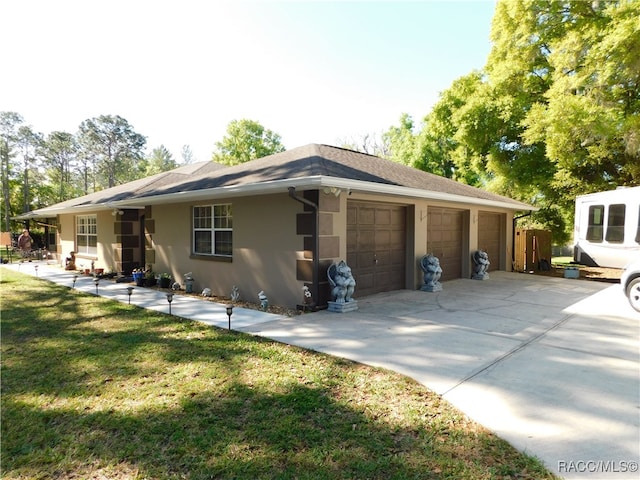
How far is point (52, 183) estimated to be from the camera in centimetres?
4762

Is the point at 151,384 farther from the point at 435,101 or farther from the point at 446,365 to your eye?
the point at 435,101

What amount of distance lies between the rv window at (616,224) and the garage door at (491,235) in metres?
3.66

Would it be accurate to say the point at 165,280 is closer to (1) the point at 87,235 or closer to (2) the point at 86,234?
(1) the point at 87,235

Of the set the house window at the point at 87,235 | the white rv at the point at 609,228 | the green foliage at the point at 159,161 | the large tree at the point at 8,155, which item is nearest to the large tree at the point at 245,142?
the large tree at the point at 8,155

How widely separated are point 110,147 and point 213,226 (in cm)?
5126

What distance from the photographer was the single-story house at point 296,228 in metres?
7.27

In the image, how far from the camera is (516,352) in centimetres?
477

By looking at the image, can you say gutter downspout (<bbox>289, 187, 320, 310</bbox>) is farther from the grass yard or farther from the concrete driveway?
the grass yard

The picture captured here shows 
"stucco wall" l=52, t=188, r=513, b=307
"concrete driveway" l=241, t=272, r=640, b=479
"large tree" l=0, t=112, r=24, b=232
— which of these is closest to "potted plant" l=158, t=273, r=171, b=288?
"stucco wall" l=52, t=188, r=513, b=307

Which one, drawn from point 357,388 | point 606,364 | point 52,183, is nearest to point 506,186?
point 606,364

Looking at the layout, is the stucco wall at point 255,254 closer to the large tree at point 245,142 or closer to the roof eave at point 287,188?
the roof eave at point 287,188

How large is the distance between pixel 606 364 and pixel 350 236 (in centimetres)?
495

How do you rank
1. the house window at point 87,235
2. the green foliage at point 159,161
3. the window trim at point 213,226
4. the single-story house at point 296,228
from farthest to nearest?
the green foliage at point 159,161 < the house window at point 87,235 < the window trim at point 213,226 < the single-story house at point 296,228

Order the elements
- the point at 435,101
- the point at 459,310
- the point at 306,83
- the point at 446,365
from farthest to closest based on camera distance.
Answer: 1. the point at 435,101
2. the point at 306,83
3. the point at 459,310
4. the point at 446,365
